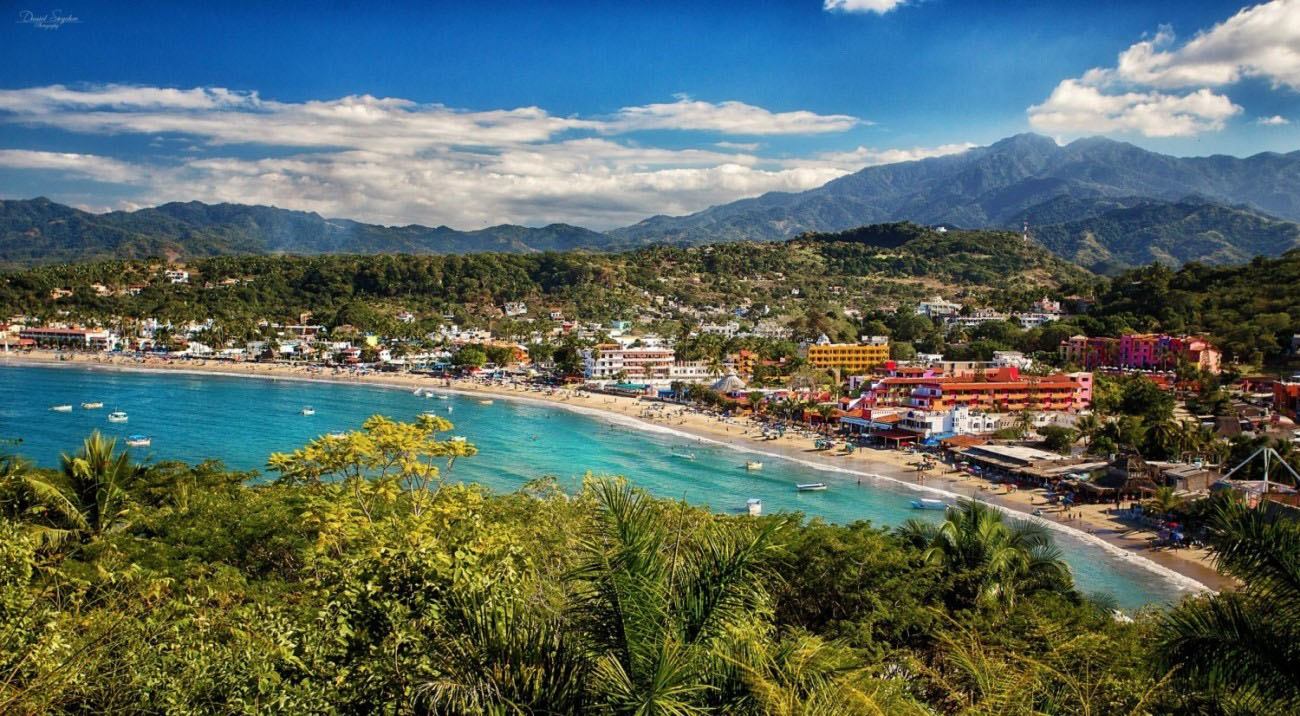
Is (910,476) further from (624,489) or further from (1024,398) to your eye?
(624,489)

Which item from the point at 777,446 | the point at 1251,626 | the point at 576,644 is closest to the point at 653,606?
the point at 576,644

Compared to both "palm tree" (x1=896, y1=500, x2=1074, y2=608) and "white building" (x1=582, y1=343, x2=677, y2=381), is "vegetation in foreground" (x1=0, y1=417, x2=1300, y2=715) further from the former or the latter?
"white building" (x1=582, y1=343, x2=677, y2=381)

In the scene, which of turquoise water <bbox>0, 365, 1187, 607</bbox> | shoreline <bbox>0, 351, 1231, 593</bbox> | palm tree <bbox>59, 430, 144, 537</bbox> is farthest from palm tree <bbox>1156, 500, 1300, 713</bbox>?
turquoise water <bbox>0, 365, 1187, 607</bbox>

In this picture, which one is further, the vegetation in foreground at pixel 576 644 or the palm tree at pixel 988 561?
the palm tree at pixel 988 561

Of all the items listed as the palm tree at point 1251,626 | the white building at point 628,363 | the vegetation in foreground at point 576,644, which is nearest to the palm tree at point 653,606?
the vegetation in foreground at point 576,644

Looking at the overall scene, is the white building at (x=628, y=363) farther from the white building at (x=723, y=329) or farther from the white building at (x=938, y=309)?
the white building at (x=938, y=309)
